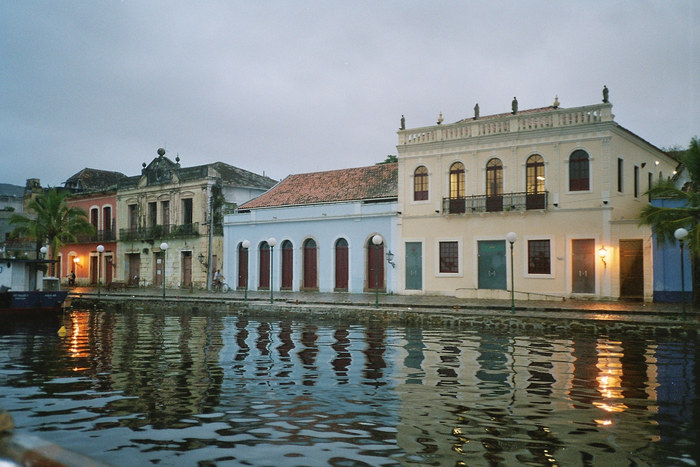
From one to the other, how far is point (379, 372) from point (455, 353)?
3070 millimetres

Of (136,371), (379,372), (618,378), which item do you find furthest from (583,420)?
(136,371)

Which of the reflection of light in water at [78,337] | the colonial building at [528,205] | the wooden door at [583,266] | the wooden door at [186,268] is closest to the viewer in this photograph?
the reflection of light in water at [78,337]

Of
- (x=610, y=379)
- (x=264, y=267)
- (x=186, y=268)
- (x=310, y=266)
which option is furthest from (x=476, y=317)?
(x=186, y=268)

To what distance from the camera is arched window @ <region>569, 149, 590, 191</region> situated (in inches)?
963

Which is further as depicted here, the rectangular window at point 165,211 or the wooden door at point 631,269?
Answer: the rectangular window at point 165,211

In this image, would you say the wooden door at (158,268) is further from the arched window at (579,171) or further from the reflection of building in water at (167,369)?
the arched window at (579,171)

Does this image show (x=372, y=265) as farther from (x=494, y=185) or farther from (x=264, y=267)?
(x=494, y=185)

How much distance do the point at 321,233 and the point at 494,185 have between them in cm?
982

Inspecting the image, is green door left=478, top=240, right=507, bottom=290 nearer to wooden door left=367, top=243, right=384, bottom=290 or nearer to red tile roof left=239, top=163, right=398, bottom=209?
wooden door left=367, top=243, right=384, bottom=290

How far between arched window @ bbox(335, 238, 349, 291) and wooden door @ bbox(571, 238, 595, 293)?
37.8 feet

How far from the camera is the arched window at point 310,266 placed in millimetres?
32062

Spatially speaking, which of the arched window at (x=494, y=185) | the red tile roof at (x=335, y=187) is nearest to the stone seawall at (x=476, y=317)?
the arched window at (x=494, y=185)

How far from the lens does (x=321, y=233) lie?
31.7 m

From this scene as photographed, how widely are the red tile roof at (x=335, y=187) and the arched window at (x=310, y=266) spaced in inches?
95.4
